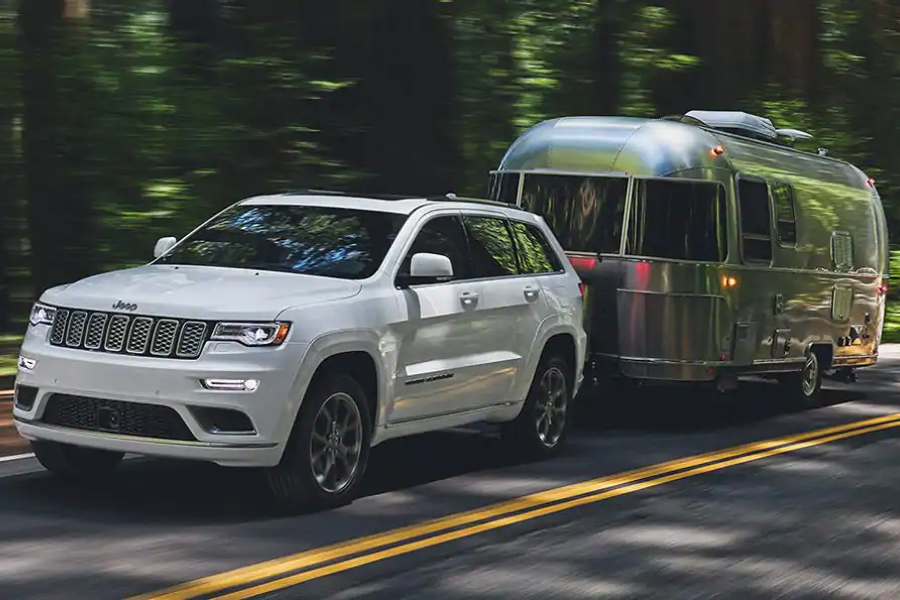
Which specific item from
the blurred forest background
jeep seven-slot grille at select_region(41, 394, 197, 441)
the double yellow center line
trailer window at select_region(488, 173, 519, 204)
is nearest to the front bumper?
jeep seven-slot grille at select_region(41, 394, 197, 441)

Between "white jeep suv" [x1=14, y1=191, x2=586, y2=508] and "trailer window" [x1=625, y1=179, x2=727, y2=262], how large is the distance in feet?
9.69

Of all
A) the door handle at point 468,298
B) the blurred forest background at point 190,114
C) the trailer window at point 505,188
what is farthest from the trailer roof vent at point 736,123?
the door handle at point 468,298

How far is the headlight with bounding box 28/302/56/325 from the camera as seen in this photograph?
9508 mm

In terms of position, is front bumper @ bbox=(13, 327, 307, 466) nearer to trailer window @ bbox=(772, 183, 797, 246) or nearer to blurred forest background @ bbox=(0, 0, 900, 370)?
trailer window @ bbox=(772, 183, 797, 246)

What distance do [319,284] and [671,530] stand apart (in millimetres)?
2457

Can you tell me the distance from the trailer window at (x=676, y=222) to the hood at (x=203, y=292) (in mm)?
5405

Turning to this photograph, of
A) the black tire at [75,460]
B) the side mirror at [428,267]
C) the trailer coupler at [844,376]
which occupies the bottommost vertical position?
the trailer coupler at [844,376]

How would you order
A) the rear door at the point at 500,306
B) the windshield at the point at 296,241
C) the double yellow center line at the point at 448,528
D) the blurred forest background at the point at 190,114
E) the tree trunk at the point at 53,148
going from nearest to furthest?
the double yellow center line at the point at 448,528 < the windshield at the point at 296,241 < the rear door at the point at 500,306 < the blurred forest background at the point at 190,114 < the tree trunk at the point at 53,148

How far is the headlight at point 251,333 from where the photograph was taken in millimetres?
8938

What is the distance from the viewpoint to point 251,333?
8.98m

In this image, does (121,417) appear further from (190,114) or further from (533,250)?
(190,114)

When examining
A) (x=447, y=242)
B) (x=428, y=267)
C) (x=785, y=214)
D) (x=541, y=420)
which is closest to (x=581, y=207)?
(x=785, y=214)

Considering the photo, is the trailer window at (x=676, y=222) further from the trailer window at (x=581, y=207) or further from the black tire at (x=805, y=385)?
the black tire at (x=805, y=385)

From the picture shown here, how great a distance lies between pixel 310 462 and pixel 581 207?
6.36m
